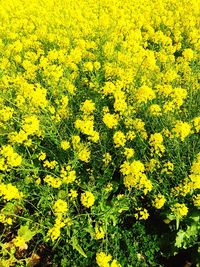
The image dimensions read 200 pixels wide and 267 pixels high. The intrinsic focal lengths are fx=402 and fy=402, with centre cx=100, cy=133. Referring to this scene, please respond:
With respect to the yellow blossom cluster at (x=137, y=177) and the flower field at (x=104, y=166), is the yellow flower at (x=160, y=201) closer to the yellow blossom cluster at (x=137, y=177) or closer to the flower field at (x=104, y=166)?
the flower field at (x=104, y=166)

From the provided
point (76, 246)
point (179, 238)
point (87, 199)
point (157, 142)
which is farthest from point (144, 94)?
point (76, 246)

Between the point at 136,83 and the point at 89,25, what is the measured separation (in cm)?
203

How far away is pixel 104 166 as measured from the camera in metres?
3.21

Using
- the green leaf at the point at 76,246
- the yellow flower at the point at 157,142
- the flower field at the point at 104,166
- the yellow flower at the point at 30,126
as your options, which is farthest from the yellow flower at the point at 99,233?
the yellow flower at the point at 30,126

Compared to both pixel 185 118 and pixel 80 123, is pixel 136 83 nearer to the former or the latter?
pixel 185 118

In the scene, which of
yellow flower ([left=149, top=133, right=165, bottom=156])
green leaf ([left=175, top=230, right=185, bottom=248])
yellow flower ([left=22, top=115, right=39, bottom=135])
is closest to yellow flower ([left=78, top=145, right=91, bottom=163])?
yellow flower ([left=22, top=115, right=39, bottom=135])

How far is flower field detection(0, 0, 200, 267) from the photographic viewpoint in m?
2.83

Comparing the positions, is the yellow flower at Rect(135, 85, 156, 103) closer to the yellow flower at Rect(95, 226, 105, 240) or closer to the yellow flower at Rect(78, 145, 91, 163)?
the yellow flower at Rect(78, 145, 91, 163)

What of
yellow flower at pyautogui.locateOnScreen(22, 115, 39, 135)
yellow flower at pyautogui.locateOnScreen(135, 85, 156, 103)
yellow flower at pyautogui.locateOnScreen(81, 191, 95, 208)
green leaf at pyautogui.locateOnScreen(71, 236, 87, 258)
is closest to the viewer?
yellow flower at pyautogui.locateOnScreen(81, 191, 95, 208)

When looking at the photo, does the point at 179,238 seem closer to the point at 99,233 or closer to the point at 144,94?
the point at 99,233

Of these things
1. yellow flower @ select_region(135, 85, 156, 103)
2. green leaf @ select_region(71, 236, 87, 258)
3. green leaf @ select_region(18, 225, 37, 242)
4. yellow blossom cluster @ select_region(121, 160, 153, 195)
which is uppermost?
yellow flower @ select_region(135, 85, 156, 103)

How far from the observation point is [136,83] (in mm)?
3803

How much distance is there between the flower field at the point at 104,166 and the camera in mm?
2826

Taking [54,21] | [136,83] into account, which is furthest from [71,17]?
[136,83]
